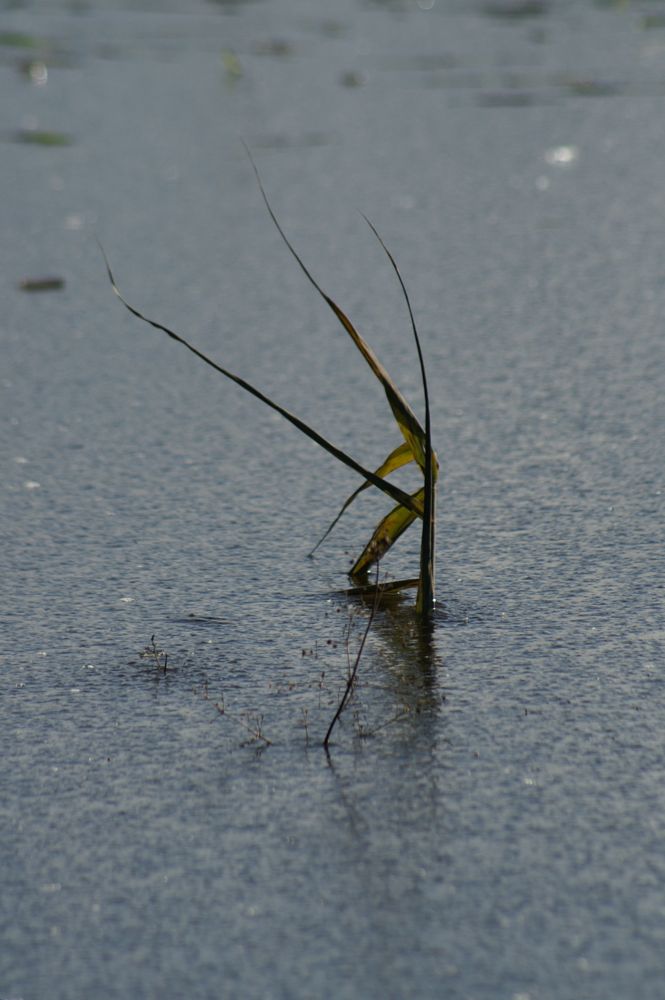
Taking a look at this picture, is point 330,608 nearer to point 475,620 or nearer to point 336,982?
point 475,620

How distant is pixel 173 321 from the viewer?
4.66 meters

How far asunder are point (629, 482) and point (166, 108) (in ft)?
18.3

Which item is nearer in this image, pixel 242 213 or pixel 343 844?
pixel 343 844

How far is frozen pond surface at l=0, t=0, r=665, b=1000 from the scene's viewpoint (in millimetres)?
1769

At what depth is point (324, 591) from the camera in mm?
2773

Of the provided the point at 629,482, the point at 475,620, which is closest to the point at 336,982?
the point at 475,620

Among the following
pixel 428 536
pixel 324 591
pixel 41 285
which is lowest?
pixel 324 591

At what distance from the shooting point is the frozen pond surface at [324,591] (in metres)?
1.77

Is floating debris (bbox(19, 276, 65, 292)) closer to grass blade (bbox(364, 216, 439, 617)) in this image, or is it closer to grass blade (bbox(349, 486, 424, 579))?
grass blade (bbox(349, 486, 424, 579))

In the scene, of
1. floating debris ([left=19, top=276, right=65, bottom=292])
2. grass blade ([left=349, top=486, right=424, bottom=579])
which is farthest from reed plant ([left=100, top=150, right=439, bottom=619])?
floating debris ([left=19, top=276, right=65, bottom=292])

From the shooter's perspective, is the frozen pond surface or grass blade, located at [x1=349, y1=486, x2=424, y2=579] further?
grass blade, located at [x1=349, y1=486, x2=424, y2=579]

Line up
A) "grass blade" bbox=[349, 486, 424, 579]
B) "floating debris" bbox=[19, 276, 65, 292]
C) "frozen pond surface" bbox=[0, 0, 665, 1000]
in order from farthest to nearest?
"floating debris" bbox=[19, 276, 65, 292], "grass blade" bbox=[349, 486, 424, 579], "frozen pond surface" bbox=[0, 0, 665, 1000]

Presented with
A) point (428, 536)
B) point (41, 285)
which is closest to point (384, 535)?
point (428, 536)

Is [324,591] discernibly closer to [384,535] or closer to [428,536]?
[384,535]
